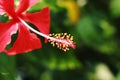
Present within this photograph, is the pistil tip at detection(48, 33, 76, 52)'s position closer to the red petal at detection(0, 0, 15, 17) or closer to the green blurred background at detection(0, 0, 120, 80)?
the red petal at detection(0, 0, 15, 17)

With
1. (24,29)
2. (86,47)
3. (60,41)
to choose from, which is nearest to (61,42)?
(60,41)

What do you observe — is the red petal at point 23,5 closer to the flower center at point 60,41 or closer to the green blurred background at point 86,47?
the flower center at point 60,41

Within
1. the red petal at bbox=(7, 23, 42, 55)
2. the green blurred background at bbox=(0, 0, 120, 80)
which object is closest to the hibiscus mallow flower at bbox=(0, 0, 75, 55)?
the red petal at bbox=(7, 23, 42, 55)

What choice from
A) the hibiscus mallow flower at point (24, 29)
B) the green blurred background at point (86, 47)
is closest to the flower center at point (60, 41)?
the hibiscus mallow flower at point (24, 29)

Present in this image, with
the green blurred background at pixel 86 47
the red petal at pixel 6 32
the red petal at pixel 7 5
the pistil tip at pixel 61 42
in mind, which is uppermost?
the red petal at pixel 7 5

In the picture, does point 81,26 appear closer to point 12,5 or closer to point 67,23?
point 67,23

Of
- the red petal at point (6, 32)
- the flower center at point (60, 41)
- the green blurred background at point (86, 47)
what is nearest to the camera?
the red petal at point (6, 32)

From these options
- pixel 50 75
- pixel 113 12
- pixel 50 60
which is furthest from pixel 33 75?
pixel 113 12
